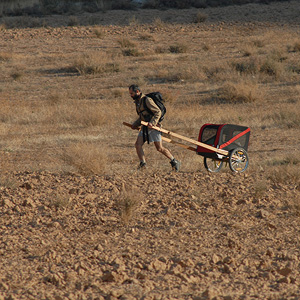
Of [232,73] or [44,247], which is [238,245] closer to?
[44,247]

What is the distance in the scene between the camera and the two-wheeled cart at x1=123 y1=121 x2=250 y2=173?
8.85 meters

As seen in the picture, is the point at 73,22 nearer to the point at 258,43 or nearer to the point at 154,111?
the point at 258,43

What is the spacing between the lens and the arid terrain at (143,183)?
17.3 ft

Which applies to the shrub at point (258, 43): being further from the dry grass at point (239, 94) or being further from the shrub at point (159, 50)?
the dry grass at point (239, 94)

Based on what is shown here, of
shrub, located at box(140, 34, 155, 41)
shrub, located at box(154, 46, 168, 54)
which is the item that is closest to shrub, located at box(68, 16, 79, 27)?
shrub, located at box(140, 34, 155, 41)

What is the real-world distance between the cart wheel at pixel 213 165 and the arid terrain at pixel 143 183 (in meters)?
0.16

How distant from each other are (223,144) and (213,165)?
966 millimetres

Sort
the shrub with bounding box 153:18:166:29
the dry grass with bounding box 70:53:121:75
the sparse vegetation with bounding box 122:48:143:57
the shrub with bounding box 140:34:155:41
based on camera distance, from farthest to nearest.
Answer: the shrub with bounding box 153:18:166:29 → the shrub with bounding box 140:34:155:41 → the sparse vegetation with bounding box 122:48:143:57 → the dry grass with bounding box 70:53:121:75

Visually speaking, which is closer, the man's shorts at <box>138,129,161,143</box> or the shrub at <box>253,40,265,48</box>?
the man's shorts at <box>138,129,161,143</box>

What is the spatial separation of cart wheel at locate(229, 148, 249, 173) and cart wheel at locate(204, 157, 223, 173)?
351 millimetres

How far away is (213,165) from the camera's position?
9836 mm

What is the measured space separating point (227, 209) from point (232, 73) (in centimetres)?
1465

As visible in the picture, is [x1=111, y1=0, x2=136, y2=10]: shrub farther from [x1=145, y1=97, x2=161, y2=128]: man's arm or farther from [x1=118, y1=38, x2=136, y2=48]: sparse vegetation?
[x1=145, y1=97, x2=161, y2=128]: man's arm

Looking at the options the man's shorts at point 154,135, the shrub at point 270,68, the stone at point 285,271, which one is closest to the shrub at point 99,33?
the shrub at point 270,68
